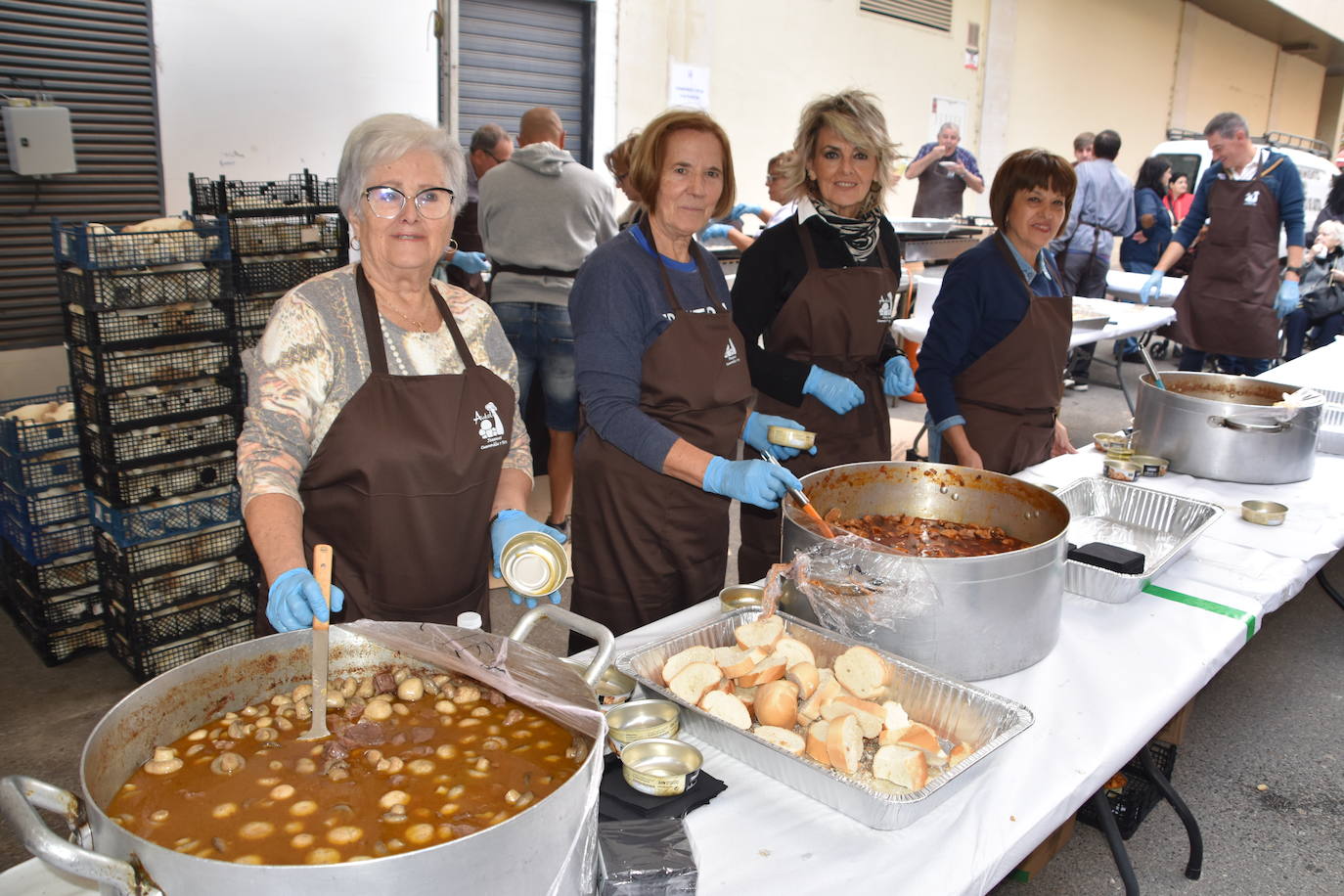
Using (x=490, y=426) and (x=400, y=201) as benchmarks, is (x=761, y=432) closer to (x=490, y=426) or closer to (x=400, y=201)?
(x=490, y=426)

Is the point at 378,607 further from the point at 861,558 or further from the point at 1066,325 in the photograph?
the point at 1066,325

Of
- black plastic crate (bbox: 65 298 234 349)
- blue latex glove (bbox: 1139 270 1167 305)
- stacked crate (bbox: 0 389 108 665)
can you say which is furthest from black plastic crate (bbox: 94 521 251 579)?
blue latex glove (bbox: 1139 270 1167 305)

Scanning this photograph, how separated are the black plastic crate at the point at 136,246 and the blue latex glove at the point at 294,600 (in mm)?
2044

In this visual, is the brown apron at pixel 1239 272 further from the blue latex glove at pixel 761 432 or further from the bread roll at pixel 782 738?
the bread roll at pixel 782 738

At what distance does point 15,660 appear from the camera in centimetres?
354

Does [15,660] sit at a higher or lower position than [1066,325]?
lower

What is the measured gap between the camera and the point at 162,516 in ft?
10.8

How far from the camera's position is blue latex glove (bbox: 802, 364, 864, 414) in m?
2.80

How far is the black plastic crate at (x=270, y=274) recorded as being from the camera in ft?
11.5

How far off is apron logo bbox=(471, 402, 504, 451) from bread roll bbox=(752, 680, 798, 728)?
752 millimetres

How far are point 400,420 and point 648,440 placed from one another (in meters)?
0.59

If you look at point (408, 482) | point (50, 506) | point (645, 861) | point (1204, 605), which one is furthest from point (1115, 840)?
point (50, 506)

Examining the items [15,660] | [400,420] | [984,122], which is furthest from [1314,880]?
[984,122]

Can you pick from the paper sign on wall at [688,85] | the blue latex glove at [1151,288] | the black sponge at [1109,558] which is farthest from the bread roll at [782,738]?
the paper sign on wall at [688,85]
